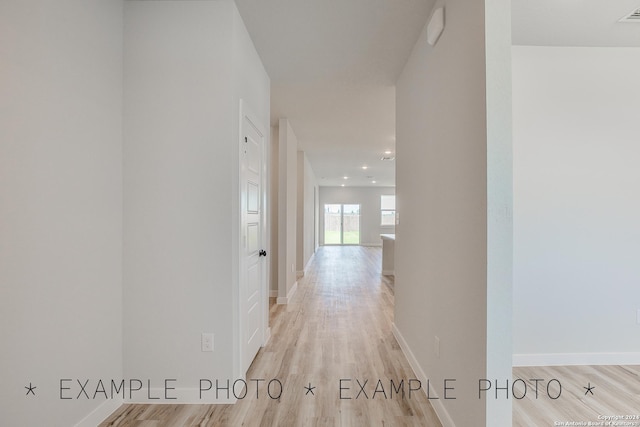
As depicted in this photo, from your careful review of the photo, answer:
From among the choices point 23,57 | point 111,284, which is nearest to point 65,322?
point 111,284

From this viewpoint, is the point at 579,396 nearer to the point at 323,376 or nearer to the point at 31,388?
the point at 323,376

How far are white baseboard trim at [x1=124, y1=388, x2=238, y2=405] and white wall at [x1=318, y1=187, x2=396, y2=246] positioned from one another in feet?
40.2

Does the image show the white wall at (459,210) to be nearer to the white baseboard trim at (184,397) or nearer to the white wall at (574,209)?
the white wall at (574,209)

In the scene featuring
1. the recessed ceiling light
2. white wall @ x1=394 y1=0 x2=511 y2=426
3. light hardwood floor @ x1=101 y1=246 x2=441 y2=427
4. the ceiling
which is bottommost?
light hardwood floor @ x1=101 y1=246 x2=441 y2=427

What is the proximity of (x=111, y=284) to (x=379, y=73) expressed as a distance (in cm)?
295

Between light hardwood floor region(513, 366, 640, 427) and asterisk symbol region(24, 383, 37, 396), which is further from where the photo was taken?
light hardwood floor region(513, 366, 640, 427)

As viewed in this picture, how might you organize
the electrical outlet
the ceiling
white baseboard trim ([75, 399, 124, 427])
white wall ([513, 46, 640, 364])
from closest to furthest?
white baseboard trim ([75, 399, 124, 427]) < the electrical outlet < the ceiling < white wall ([513, 46, 640, 364])

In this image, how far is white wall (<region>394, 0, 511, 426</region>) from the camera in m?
1.37

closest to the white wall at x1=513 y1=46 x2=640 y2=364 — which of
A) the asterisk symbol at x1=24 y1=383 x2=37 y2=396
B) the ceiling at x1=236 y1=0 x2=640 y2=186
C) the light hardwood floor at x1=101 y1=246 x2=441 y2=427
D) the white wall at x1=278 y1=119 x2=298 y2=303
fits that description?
the ceiling at x1=236 y1=0 x2=640 y2=186

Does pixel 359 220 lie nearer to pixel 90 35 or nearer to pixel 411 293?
pixel 411 293

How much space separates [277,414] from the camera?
1921 millimetres

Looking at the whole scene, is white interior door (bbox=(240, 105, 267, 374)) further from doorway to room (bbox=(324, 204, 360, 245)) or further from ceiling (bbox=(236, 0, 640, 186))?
doorway to room (bbox=(324, 204, 360, 245))

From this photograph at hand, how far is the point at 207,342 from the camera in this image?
6.63ft

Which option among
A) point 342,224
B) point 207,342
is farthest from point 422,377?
point 342,224
